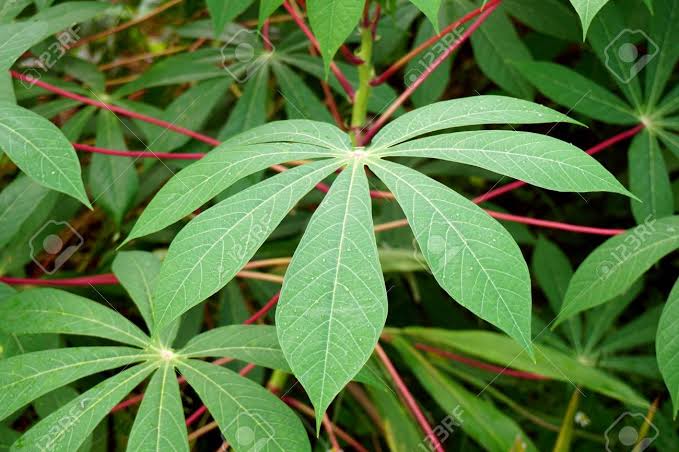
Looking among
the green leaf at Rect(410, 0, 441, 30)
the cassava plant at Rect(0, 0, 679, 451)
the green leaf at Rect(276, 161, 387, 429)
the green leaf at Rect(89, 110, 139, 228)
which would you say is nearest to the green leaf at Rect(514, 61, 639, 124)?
the cassava plant at Rect(0, 0, 679, 451)

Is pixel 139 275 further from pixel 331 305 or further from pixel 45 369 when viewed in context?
pixel 331 305

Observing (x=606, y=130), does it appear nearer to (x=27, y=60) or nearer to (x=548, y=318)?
(x=548, y=318)

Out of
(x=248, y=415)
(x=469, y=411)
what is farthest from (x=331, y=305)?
(x=469, y=411)

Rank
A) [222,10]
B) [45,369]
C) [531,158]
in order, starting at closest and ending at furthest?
[531,158] → [45,369] → [222,10]

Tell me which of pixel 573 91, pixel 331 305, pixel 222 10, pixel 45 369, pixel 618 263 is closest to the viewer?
pixel 331 305

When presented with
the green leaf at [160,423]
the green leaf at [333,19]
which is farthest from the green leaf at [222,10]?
the green leaf at [160,423]

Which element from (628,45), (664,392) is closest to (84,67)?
(628,45)

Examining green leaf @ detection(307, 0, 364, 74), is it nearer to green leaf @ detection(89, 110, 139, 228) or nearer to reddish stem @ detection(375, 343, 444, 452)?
reddish stem @ detection(375, 343, 444, 452)
